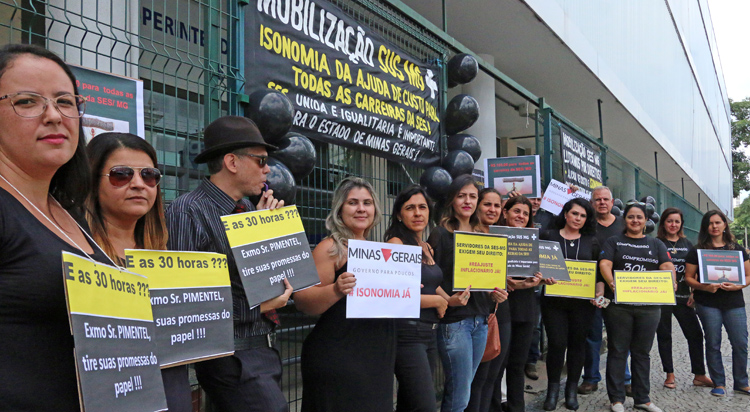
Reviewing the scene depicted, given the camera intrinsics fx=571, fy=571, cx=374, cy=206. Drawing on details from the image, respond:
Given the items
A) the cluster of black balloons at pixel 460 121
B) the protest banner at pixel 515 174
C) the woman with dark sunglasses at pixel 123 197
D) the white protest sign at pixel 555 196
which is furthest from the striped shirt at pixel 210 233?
the white protest sign at pixel 555 196

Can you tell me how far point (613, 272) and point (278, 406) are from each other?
4139 mm

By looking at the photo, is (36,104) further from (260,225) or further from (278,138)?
(278,138)

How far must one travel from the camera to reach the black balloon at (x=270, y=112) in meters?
3.18

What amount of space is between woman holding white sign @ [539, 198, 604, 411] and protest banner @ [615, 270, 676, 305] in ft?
0.73

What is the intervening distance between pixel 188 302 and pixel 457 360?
219 cm

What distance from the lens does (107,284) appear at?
1.48 m

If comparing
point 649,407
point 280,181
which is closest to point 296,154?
point 280,181

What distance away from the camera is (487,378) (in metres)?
4.29

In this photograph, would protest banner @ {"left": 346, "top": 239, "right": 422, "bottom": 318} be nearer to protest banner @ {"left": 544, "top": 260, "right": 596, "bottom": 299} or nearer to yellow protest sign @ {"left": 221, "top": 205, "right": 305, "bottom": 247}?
yellow protest sign @ {"left": 221, "top": 205, "right": 305, "bottom": 247}

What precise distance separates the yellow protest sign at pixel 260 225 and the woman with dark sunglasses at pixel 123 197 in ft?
1.17

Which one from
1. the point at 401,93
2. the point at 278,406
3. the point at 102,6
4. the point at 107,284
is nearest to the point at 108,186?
the point at 107,284

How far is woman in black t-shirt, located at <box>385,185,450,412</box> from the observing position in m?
3.19

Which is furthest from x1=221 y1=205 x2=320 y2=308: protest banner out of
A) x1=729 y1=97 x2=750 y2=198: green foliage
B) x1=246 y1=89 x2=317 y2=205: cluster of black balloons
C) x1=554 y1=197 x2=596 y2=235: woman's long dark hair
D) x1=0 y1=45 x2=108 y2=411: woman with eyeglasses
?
x1=729 y1=97 x2=750 y2=198: green foliage

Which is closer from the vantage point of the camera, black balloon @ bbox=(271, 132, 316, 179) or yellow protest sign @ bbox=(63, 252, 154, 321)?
yellow protest sign @ bbox=(63, 252, 154, 321)
